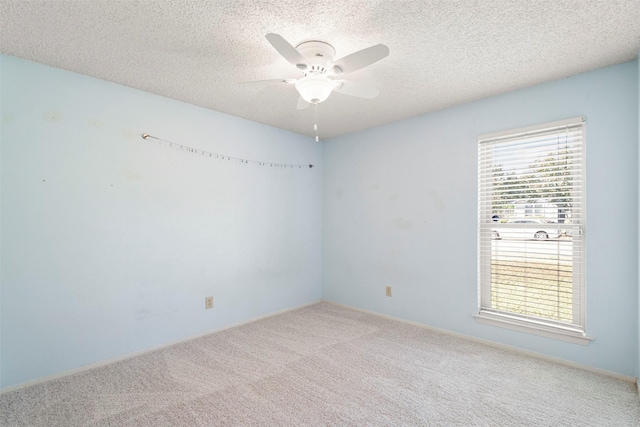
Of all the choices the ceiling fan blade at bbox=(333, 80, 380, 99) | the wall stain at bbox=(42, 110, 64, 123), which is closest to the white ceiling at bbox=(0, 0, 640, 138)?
the ceiling fan blade at bbox=(333, 80, 380, 99)

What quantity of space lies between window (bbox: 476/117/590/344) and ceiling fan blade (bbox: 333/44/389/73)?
1.77m

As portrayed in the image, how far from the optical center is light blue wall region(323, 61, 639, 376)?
2.31m

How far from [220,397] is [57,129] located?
225 centimetres

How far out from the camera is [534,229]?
2.73 meters

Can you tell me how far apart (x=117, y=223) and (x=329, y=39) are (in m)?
2.18

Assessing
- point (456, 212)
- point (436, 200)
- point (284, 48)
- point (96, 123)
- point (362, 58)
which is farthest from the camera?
point (436, 200)

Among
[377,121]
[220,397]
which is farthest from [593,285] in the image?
[220,397]

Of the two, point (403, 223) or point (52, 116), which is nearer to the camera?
point (52, 116)

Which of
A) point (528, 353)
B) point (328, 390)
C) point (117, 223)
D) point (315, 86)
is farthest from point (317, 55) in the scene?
point (528, 353)

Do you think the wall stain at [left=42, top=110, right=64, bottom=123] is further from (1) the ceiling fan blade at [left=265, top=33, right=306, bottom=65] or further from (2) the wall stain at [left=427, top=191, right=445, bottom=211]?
(2) the wall stain at [left=427, top=191, right=445, bottom=211]

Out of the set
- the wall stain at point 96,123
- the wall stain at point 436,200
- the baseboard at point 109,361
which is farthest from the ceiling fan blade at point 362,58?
the baseboard at point 109,361

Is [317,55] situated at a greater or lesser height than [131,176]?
greater

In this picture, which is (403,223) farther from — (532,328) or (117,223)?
(117,223)

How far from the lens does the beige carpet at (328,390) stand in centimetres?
189
